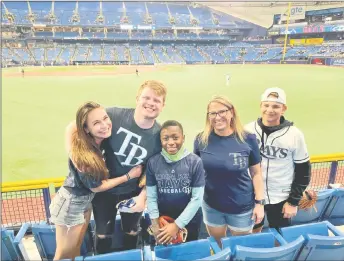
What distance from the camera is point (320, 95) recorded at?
11320 mm

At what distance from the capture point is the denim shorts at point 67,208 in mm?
1764

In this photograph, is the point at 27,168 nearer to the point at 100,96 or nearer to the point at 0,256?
the point at 0,256

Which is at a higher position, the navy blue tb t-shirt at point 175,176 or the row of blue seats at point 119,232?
the navy blue tb t-shirt at point 175,176

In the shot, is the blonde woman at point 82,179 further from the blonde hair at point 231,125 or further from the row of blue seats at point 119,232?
the blonde hair at point 231,125

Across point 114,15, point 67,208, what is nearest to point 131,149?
point 67,208

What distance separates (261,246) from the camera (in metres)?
1.79

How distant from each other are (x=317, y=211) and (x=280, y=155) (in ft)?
3.07

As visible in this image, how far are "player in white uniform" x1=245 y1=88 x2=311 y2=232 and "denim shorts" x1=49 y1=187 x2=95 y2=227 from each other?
4.07 feet

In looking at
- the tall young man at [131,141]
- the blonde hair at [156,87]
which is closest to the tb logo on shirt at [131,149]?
the tall young man at [131,141]

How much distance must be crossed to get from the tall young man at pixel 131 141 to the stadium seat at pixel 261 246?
65 centimetres

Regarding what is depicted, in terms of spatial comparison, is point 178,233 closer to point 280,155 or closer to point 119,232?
point 119,232

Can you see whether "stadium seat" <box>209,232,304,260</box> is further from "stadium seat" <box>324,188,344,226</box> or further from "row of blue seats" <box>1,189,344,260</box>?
"stadium seat" <box>324,188,344,226</box>

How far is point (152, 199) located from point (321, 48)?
35454mm

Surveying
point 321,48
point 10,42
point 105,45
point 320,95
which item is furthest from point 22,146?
point 321,48
